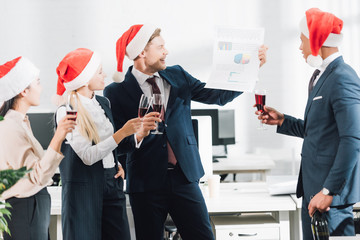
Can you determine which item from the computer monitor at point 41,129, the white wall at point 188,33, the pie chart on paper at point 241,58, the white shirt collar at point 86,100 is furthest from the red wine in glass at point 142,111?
the white wall at point 188,33

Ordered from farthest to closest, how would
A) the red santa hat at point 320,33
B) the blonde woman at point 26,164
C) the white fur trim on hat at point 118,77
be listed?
1. the white fur trim on hat at point 118,77
2. the red santa hat at point 320,33
3. the blonde woman at point 26,164

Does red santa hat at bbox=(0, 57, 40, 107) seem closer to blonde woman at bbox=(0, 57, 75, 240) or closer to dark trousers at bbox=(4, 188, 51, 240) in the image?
blonde woman at bbox=(0, 57, 75, 240)

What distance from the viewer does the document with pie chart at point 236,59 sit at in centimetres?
236

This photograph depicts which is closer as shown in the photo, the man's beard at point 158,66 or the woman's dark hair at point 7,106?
the woman's dark hair at point 7,106

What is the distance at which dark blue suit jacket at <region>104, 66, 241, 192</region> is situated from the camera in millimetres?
2477

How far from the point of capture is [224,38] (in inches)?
93.2

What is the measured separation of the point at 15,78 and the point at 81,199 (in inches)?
24.2

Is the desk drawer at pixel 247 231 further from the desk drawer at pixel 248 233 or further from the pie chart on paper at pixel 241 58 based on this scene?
the pie chart on paper at pixel 241 58

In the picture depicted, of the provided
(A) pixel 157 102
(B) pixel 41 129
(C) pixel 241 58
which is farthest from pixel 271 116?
(B) pixel 41 129

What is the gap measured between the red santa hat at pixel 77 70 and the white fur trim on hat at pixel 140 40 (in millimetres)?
203

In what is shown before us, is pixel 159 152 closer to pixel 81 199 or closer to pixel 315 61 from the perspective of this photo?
pixel 81 199

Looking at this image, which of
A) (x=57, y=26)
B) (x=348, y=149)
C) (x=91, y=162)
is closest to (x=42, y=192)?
(x=91, y=162)

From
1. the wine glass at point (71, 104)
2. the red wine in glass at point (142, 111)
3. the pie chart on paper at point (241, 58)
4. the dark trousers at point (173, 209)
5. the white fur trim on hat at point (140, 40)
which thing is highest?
the white fur trim on hat at point (140, 40)

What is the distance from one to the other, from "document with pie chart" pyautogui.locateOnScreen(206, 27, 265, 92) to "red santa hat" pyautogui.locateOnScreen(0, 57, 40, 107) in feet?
2.73
